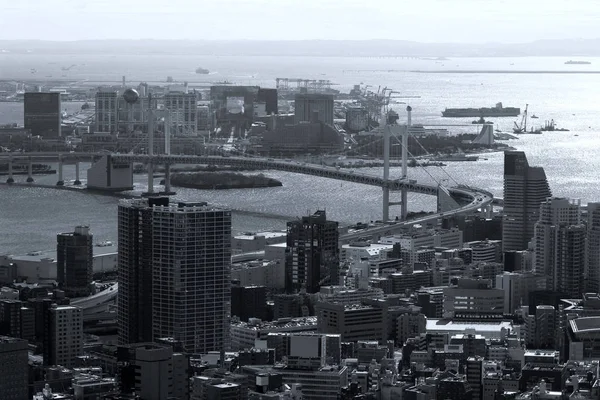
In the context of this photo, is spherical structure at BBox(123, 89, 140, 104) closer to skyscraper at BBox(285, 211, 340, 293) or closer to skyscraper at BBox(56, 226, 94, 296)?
skyscraper at BBox(285, 211, 340, 293)

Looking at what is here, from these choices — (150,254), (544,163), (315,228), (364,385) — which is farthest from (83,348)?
(544,163)

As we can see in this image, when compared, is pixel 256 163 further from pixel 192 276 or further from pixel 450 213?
pixel 192 276

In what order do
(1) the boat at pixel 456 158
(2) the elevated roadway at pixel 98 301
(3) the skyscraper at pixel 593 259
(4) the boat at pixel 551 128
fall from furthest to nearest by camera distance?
(4) the boat at pixel 551 128, (1) the boat at pixel 456 158, (3) the skyscraper at pixel 593 259, (2) the elevated roadway at pixel 98 301

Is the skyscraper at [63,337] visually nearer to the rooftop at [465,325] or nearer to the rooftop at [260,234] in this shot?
the rooftop at [465,325]

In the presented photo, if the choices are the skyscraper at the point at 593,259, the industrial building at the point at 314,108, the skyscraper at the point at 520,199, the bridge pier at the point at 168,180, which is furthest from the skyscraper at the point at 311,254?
the industrial building at the point at 314,108

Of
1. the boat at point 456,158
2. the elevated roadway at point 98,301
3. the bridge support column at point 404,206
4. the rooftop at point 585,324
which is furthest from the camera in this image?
the boat at point 456,158

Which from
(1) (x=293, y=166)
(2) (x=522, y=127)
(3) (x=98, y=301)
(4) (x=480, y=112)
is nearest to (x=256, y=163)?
(1) (x=293, y=166)
